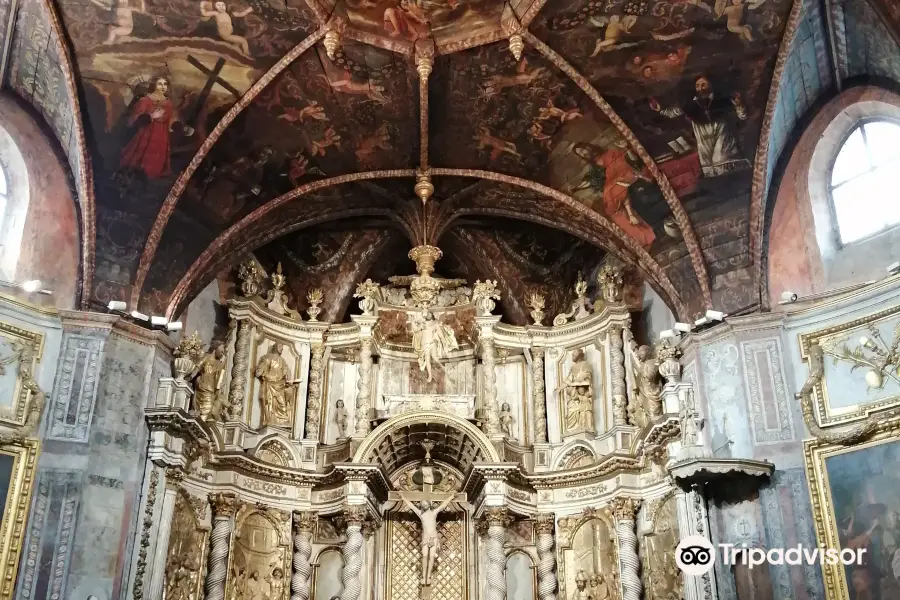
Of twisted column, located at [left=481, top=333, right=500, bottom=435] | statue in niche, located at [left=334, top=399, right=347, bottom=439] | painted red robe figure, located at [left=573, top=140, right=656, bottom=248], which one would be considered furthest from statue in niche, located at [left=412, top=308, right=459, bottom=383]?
painted red robe figure, located at [left=573, top=140, right=656, bottom=248]

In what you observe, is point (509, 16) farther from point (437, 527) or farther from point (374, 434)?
point (437, 527)

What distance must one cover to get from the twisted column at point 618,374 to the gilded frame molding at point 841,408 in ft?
14.1

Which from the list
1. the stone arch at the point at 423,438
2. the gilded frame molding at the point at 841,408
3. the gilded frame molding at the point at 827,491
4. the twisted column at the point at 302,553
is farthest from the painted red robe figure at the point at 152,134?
the gilded frame molding at the point at 827,491

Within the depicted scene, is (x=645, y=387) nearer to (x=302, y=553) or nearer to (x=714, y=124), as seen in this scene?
(x=714, y=124)

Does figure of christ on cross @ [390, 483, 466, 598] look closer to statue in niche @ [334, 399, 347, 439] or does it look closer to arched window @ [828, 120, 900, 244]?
statue in niche @ [334, 399, 347, 439]

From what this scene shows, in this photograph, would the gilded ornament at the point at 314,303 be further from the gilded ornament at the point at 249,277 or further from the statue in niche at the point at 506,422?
the statue in niche at the point at 506,422

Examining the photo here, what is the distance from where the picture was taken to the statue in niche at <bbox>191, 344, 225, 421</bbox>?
57.4 ft

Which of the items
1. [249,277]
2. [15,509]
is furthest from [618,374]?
[15,509]

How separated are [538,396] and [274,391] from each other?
5.98 meters

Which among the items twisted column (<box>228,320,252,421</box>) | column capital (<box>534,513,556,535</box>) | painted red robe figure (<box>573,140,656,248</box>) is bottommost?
column capital (<box>534,513,556,535</box>)

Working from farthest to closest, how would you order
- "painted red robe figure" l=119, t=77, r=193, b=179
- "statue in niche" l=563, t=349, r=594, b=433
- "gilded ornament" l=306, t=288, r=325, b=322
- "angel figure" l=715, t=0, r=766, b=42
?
"gilded ornament" l=306, t=288, r=325, b=322 < "statue in niche" l=563, t=349, r=594, b=433 < "painted red robe figure" l=119, t=77, r=193, b=179 < "angel figure" l=715, t=0, r=766, b=42

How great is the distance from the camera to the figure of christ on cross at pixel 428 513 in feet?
61.0

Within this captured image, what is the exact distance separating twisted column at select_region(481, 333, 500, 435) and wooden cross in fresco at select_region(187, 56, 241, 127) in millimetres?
7841

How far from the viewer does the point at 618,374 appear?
733 inches
